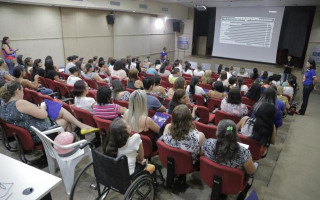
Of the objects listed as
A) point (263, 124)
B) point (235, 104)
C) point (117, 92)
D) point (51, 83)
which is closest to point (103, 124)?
point (117, 92)

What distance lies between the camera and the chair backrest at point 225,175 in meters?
1.91

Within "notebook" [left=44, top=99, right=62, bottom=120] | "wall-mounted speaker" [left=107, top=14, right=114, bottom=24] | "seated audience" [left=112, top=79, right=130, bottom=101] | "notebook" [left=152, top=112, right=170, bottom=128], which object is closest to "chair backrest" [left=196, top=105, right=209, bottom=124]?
"notebook" [left=152, top=112, right=170, bottom=128]

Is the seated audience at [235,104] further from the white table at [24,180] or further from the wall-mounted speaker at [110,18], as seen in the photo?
the wall-mounted speaker at [110,18]

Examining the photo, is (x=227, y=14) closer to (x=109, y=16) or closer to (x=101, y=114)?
(x=109, y=16)

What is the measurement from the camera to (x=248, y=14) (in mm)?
11086

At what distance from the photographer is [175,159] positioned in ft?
7.59

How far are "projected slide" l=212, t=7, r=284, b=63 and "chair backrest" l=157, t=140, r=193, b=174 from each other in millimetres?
10585

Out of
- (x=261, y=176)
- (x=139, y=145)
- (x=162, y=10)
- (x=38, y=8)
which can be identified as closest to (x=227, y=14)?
(x=162, y=10)

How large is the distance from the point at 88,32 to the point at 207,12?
7236 mm

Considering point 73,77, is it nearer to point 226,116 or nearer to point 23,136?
point 23,136

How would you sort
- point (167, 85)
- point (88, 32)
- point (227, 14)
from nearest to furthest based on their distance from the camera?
1. point (167, 85)
2. point (88, 32)
3. point (227, 14)

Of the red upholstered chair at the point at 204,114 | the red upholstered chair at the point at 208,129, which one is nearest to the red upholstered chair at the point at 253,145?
the red upholstered chair at the point at 208,129

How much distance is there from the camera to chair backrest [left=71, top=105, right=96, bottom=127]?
309cm

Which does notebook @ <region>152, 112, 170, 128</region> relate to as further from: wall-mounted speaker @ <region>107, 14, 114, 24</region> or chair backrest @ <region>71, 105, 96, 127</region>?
wall-mounted speaker @ <region>107, 14, 114, 24</region>
